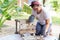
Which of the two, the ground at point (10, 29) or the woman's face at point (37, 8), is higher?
the woman's face at point (37, 8)

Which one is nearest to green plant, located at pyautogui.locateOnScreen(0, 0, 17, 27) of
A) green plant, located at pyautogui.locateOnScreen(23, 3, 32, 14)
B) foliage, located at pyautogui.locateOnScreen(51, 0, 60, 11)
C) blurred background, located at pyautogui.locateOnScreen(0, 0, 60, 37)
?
blurred background, located at pyautogui.locateOnScreen(0, 0, 60, 37)

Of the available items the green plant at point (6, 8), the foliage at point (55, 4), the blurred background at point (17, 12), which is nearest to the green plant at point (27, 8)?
the blurred background at point (17, 12)

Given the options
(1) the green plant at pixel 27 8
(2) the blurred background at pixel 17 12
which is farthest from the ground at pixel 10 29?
(1) the green plant at pixel 27 8

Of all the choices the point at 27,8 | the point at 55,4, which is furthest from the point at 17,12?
the point at 55,4

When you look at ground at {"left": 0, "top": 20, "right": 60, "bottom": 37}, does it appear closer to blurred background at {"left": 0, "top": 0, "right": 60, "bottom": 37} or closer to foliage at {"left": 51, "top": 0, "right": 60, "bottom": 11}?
blurred background at {"left": 0, "top": 0, "right": 60, "bottom": 37}

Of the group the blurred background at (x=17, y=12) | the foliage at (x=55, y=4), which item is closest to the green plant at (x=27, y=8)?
the blurred background at (x=17, y=12)

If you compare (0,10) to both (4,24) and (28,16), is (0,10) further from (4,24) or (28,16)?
(28,16)

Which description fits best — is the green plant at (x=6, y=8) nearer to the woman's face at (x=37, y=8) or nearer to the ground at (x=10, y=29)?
the ground at (x=10, y=29)

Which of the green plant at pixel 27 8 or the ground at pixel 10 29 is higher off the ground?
the green plant at pixel 27 8

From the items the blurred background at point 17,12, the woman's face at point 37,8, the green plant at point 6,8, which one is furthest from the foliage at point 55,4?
the green plant at point 6,8

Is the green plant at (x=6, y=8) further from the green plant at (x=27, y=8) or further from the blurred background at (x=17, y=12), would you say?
the green plant at (x=27, y=8)

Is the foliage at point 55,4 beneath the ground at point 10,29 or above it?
above

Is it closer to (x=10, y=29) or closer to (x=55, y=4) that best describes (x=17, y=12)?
(x=10, y=29)

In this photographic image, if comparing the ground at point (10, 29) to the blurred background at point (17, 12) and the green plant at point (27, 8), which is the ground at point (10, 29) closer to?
the blurred background at point (17, 12)
